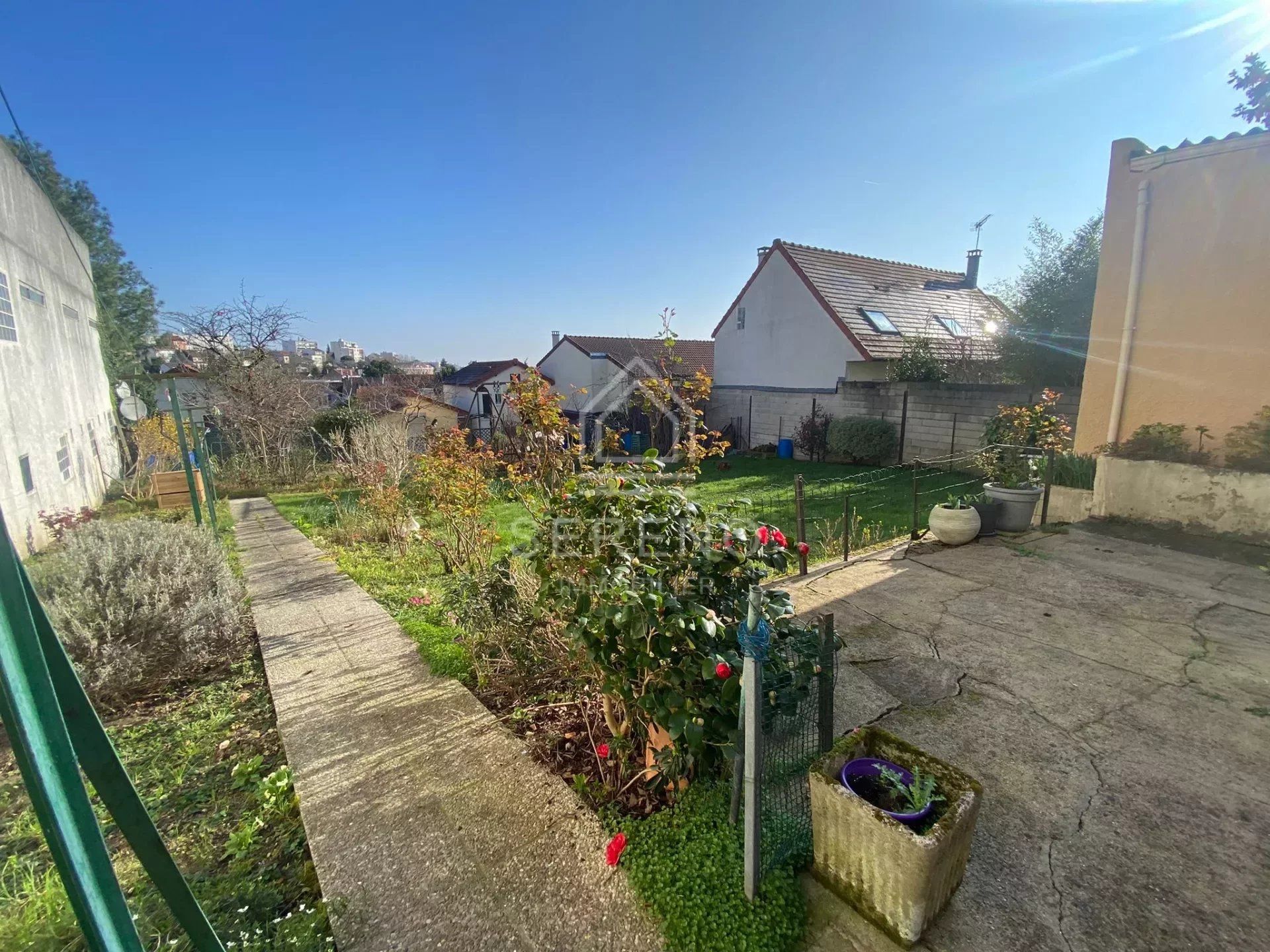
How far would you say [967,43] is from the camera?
4984 millimetres

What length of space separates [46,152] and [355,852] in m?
27.2

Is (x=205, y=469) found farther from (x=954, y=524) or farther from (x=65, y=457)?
(x=954, y=524)

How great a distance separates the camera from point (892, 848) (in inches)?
69.4

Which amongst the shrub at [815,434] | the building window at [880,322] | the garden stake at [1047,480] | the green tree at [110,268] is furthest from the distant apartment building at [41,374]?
the building window at [880,322]

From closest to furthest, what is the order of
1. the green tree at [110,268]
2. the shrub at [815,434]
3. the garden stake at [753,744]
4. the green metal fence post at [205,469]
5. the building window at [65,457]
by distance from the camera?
the garden stake at [753,744] → the green metal fence post at [205,469] → the building window at [65,457] → the shrub at [815,434] → the green tree at [110,268]

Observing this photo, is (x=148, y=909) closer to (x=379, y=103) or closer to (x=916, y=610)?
(x=916, y=610)

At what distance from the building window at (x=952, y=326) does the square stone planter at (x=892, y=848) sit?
52.8 ft

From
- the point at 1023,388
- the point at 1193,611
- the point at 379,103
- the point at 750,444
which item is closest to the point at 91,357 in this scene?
the point at 379,103

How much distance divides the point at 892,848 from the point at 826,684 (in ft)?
2.09

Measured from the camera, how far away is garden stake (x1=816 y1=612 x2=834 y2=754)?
2266mm

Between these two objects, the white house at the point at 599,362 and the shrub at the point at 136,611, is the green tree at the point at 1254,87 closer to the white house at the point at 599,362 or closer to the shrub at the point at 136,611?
the white house at the point at 599,362

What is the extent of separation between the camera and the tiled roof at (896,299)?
13703 mm

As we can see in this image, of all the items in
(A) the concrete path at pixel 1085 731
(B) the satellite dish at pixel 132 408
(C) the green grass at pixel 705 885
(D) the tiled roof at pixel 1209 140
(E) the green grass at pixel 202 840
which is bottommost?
(E) the green grass at pixel 202 840

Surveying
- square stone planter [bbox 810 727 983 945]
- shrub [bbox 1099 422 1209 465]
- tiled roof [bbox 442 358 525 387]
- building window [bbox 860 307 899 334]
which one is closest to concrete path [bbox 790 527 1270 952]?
square stone planter [bbox 810 727 983 945]
